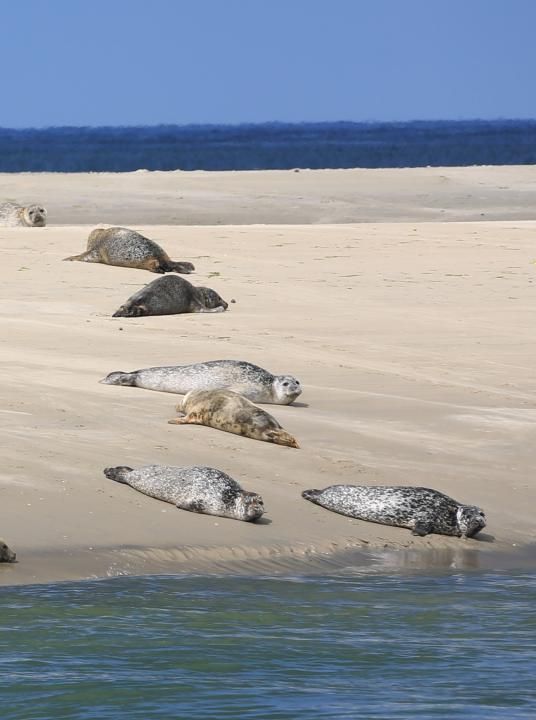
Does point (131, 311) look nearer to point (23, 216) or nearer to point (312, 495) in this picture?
point (312, 495)

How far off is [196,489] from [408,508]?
976mm

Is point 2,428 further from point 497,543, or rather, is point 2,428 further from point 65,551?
point 497,543

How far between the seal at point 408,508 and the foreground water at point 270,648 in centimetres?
49

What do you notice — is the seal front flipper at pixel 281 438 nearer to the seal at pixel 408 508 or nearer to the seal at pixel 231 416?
the seal at pixel 231 416

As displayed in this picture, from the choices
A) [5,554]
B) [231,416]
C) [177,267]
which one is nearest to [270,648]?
[5,554]

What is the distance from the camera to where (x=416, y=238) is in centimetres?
1792

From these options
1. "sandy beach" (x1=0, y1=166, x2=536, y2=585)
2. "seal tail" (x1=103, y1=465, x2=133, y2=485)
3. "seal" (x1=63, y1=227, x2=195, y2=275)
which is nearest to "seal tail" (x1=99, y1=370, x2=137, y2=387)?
"sandy beach" (x1=0, y1=166, x2=536, y2=585)

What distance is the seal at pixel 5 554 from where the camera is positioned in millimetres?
6086

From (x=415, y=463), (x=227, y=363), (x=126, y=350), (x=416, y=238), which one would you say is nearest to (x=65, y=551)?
(x=415, y=463)

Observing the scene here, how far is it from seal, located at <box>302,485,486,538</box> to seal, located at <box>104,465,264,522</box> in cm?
46

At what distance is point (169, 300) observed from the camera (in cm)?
1205

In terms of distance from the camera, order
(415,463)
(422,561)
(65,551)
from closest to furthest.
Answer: (65,551) → (422,561) → (415,463)

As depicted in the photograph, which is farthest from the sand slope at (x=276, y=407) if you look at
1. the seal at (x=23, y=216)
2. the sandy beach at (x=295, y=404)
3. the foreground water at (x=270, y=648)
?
the seal at (x=23, y=216)

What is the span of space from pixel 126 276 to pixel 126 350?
3771 millimetres
